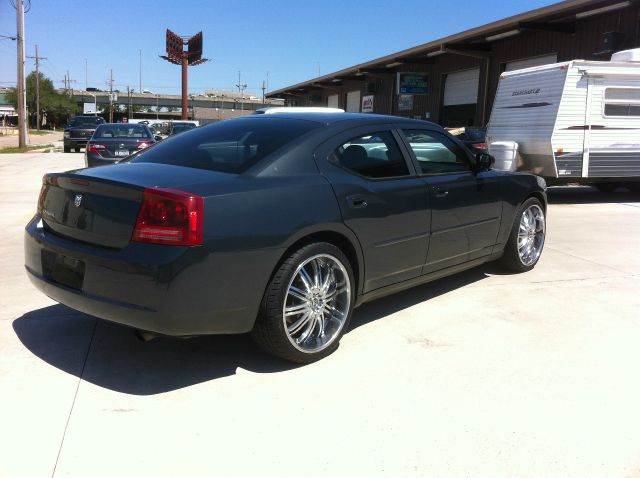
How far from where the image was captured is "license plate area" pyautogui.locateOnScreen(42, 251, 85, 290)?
323cm

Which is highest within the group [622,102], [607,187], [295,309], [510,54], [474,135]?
[510,54]

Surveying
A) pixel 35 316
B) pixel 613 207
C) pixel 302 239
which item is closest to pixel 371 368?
pixel 302 239

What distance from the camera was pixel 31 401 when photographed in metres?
3.06

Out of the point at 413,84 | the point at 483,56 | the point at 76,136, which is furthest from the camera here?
the point at 76,136

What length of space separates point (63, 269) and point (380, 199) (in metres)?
2.01

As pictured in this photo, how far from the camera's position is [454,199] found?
4.61 meters

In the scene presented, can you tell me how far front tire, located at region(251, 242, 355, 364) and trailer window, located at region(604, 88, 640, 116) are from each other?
9.34 meters

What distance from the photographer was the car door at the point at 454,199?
4.45 metres

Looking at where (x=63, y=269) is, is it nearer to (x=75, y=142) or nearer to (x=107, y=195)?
(x=107, y=195)

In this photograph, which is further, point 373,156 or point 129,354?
point 373,156

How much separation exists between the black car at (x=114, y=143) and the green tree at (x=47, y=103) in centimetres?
7532

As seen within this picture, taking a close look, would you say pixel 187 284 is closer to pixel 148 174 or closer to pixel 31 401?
pixel 148 174

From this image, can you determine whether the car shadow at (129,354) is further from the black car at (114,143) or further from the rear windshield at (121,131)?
the rear windshield at (121,131)

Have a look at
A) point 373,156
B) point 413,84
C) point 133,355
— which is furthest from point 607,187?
point 413,84
